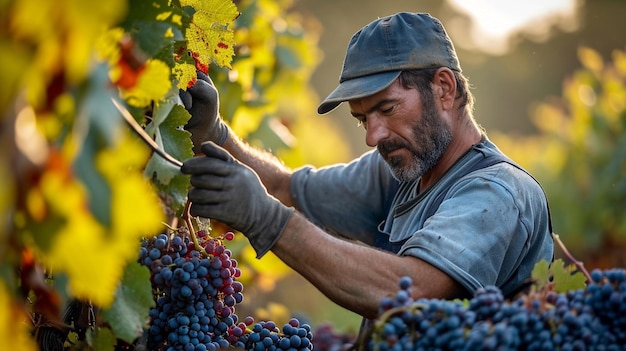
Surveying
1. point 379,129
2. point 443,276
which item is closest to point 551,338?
point 443,276

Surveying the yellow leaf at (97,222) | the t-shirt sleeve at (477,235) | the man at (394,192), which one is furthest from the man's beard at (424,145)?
the yellow leaf at (97,222)

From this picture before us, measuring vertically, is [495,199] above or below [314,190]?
above

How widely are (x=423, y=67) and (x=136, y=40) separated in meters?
1.51

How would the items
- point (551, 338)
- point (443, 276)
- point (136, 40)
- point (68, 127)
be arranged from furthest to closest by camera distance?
point (443, 276)
point (136, 40)
point (551, 338)
point (68, 127)

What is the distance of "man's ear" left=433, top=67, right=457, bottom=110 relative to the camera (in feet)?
9.94

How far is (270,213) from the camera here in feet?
7.16

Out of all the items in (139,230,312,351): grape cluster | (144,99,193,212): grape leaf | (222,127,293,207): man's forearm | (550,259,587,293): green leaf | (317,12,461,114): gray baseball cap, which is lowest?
(139,230,312,351): grape cluster

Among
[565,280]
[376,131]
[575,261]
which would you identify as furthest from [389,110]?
[565,280]

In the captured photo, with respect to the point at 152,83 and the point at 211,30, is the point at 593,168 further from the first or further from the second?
the point at 152,83

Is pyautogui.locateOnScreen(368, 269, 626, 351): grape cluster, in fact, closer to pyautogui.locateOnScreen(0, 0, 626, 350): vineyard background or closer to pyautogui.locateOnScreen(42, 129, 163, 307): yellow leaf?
pyautogui.locateOnScreen(0, 0, 626, 350): vineyard background

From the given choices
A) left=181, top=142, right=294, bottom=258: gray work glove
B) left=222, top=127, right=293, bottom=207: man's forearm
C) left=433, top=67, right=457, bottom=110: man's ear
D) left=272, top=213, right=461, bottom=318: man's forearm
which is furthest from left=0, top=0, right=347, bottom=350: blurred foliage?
left=222, top=127, right=293, bottom=207: man's forearm

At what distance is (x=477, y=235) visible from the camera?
7.96ft

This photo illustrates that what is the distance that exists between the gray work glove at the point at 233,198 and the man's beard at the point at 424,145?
2.83ft

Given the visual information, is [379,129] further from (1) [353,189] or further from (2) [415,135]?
(1) [353,189]
